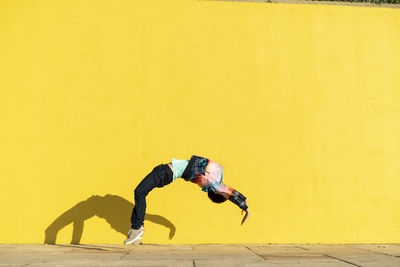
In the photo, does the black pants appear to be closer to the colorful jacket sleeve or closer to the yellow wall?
the colorful jacket sleeve

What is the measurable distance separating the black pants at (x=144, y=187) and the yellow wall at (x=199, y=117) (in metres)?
0.78

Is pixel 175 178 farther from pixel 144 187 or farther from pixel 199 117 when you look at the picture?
pixel 199 117

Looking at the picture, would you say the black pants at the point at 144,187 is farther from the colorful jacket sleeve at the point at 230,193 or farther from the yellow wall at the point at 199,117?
the yellow wall at the point at 199,117

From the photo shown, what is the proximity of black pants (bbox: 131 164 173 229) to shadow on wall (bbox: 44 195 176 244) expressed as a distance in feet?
2.55

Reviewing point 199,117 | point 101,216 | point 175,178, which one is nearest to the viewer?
point 175,178

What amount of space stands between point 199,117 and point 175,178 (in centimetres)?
117

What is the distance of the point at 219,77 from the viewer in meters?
4.70

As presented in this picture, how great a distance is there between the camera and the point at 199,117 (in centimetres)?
459

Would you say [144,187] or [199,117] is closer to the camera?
[144,187]

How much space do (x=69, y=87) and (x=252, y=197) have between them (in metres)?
2.65

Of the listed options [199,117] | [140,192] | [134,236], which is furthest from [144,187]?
[199,117]

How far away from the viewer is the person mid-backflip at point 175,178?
140 inches

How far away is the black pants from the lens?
140 inches

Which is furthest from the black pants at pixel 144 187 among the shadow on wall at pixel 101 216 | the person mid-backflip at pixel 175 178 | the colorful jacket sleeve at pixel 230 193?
the shadow on wall at pixel 101 216
